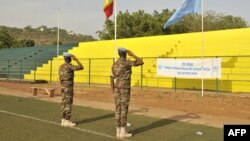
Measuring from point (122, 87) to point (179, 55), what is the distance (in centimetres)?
1613

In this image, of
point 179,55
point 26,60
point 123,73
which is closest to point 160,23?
point 26,60

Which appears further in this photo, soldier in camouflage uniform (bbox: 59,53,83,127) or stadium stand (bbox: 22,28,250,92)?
stadium stand (bbox: 22,28,250,92)

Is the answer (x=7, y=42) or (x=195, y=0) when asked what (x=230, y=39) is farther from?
(x=7, y=42)

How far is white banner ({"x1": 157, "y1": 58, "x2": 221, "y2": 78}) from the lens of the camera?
19.5m

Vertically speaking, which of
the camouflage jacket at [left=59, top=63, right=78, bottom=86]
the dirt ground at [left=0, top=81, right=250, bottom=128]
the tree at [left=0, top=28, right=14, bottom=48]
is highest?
the tree at [left=0, top=28, right=14, bottom=48]

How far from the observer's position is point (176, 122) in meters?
12.8

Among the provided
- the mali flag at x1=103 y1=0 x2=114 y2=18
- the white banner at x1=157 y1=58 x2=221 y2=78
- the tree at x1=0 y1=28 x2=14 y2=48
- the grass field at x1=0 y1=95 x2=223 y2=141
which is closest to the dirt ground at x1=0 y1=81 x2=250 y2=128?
the white banner at x1=157 y1=58 x2=221 y2=78

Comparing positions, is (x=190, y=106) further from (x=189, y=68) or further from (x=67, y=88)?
(x=67, y=88)

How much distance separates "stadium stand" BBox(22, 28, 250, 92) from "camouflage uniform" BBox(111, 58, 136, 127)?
1028cm

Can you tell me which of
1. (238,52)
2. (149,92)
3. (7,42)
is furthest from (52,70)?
(7,42)

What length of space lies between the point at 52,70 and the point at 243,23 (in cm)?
3181

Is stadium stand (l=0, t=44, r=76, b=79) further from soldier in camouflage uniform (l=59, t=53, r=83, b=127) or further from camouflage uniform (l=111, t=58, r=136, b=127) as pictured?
camouflage uniform (l=111, t=58, r=136, b=127)

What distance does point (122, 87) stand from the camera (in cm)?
1009

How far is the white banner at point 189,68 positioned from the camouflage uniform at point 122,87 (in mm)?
10085
